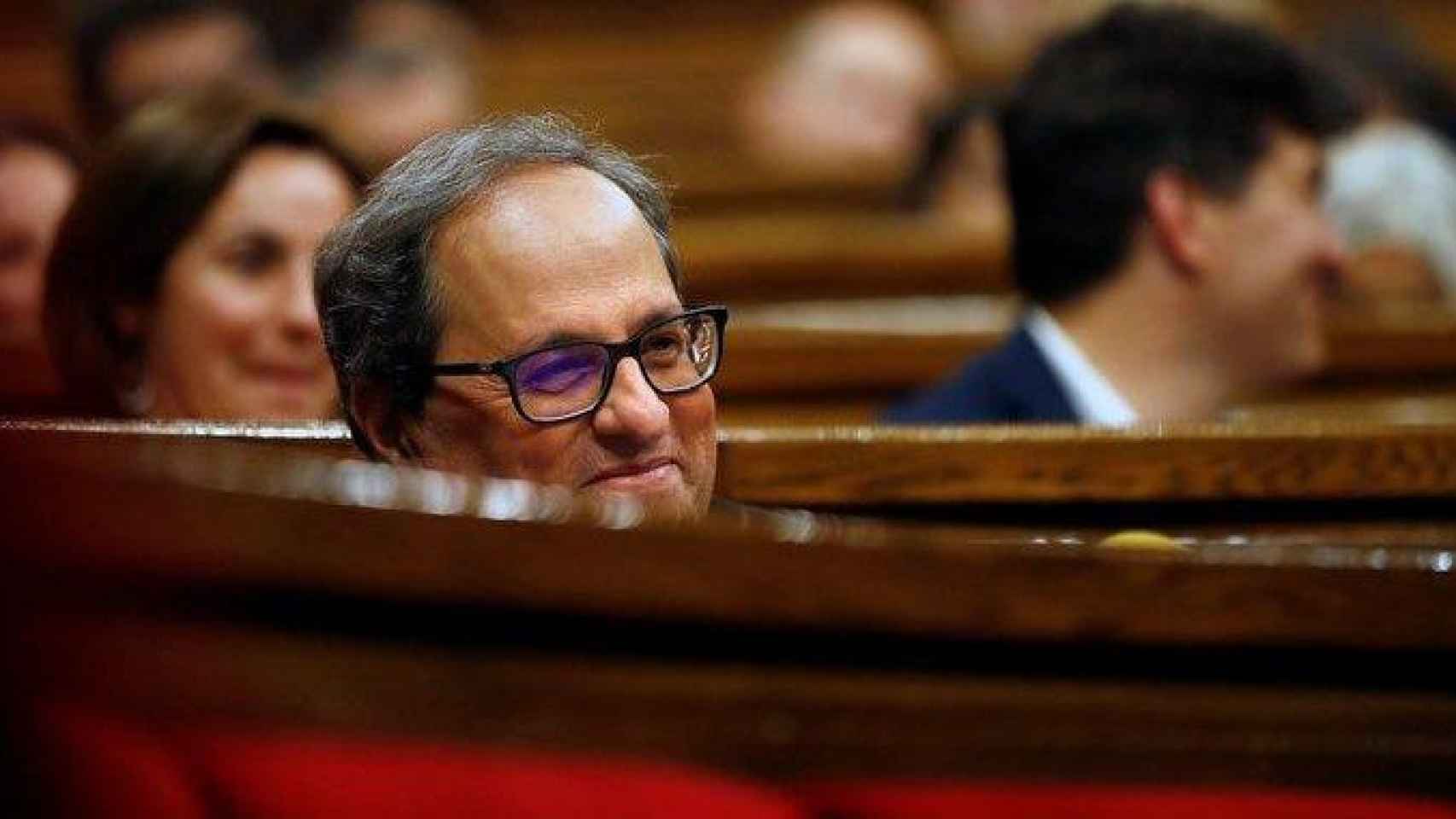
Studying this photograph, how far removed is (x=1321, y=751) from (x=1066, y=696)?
104 mm

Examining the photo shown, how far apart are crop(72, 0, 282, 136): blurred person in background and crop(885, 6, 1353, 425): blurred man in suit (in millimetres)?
1349

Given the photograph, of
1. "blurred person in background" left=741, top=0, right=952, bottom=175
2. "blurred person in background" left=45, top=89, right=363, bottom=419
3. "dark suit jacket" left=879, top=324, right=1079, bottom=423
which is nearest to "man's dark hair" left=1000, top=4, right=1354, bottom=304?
"dark suit jacket" left=879, top=324, right=1079, bottom=423

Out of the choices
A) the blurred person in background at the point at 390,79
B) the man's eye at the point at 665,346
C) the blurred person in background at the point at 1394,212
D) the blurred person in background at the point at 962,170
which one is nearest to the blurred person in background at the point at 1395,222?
the blurred person in background at the point at 1394,212

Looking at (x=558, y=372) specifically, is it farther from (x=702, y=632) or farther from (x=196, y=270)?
(x=196, y=270)

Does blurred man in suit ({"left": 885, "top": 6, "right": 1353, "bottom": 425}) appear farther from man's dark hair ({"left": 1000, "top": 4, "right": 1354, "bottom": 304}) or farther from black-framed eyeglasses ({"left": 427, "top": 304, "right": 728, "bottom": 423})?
black-framed eyeglasses ({"left": 427, "top": 304, "right": 728, "bottom": 423})

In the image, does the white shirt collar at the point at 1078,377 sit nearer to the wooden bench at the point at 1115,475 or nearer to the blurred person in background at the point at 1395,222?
the wooden bench at the point at 1115,475

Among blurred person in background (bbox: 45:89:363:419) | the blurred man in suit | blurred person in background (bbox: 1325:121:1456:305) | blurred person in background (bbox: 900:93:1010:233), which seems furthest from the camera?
blurred person in background (bbox: 900:93:1010:233)

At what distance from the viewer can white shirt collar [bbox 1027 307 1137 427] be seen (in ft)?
7.11

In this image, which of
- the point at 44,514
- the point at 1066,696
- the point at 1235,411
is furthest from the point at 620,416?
the point at 1235,411

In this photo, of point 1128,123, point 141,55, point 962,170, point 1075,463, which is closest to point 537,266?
point 1075,463

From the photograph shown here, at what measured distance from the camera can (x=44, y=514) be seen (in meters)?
0.62

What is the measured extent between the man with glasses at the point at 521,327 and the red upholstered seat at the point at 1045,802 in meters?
0.50

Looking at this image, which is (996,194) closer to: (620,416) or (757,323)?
(757,323)

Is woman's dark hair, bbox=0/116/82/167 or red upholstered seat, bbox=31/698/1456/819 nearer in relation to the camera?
red upholstered seat, bbox=31/698/1456/819
